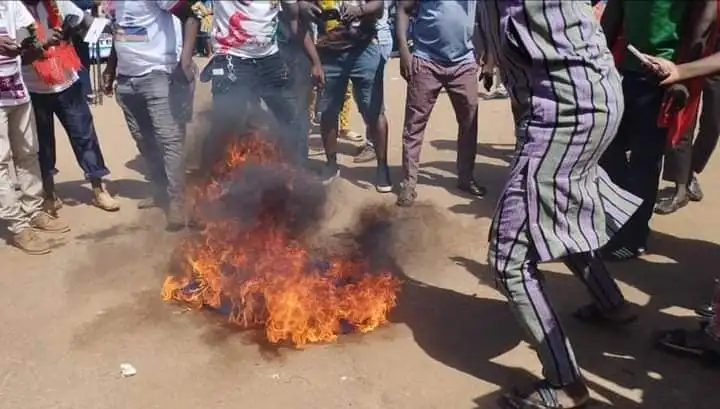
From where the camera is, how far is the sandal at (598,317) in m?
4.04

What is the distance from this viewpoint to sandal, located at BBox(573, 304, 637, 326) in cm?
404

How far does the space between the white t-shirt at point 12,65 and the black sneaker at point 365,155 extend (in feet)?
10.7

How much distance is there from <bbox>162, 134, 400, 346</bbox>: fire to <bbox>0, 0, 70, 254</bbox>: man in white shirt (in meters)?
1.42

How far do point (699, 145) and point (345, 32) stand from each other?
305 centimetres

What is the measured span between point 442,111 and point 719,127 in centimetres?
422

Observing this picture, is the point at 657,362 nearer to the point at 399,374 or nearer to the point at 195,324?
the point at 399,374

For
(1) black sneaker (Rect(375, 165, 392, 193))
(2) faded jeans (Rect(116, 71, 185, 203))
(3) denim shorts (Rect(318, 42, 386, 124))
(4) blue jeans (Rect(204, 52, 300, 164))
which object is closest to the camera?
(2) faded jeans (Rect(116, 71, 185, 203))

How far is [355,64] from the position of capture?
642 cm

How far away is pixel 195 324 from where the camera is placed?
14.1 feet

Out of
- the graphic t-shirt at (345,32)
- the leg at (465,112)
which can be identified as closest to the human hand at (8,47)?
the graphic t-shirt at (345,32)

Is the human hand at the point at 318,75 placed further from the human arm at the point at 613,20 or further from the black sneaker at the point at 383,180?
the human arm at the point at 613,20

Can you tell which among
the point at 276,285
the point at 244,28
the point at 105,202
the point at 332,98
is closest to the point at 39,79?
the point at 105,202

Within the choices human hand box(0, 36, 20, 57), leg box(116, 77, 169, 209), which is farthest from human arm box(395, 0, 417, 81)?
human hand box(0, 36, 20, 57)

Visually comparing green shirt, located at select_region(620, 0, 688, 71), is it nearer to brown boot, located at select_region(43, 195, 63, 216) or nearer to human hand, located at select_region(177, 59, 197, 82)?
human hand, located at select_region(177, 59, 197, 82)
